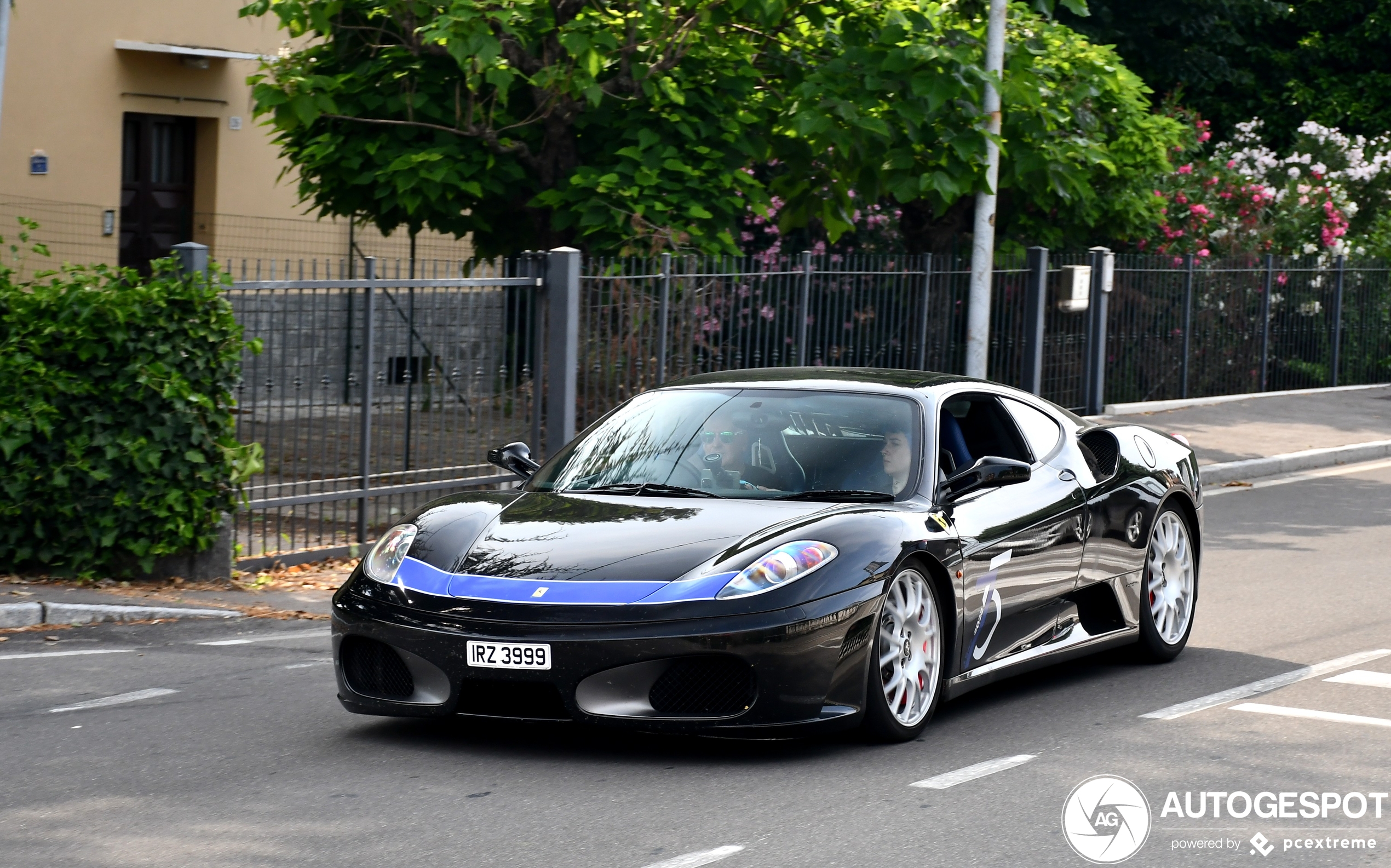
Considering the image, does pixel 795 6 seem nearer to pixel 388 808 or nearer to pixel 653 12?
pixel 653 12

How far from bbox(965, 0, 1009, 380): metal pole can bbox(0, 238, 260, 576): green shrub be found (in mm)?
7804

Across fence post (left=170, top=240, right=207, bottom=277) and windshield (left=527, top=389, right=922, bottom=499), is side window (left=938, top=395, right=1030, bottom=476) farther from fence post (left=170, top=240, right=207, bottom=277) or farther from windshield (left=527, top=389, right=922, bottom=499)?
fence post (left=170, top=240, right=207, bottom=277)

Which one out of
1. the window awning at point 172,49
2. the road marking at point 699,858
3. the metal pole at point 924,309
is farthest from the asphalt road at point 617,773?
the window awning at point 172,49

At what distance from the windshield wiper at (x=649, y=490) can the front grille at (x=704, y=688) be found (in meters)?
0.97

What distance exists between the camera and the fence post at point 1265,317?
77.9ft

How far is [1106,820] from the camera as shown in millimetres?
5707

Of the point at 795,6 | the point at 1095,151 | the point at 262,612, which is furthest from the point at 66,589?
the point at 1095,151

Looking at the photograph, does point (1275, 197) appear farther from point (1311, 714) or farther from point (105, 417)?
point (1311, 714)

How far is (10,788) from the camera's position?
5.95 meters

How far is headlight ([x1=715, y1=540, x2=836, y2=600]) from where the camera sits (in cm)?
618

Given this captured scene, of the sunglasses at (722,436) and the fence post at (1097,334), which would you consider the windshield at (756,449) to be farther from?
the fence post at (1097,334)

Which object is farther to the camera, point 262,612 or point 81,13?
point 81,13

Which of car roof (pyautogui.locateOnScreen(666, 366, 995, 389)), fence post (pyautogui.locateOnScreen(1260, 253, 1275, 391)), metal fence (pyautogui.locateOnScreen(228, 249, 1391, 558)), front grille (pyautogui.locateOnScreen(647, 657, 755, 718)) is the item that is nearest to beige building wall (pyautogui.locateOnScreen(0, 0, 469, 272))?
metal fence (pyautogui.locateOnScreen(228, 249, 1391, 558))

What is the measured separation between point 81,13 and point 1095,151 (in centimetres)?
1054
